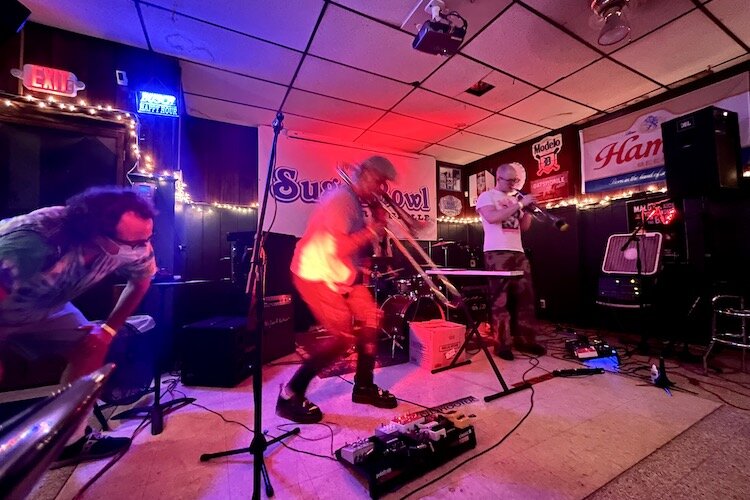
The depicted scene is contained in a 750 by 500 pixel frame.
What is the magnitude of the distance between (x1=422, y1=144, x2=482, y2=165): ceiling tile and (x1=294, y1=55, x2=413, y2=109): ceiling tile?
2163mm

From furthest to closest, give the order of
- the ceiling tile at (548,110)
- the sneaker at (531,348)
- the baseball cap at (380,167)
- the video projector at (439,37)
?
the ceiling tile at (548,110), the sneaker at (531,348), the video projector at (439,37), the baseball cap at (380,167)

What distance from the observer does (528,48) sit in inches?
142

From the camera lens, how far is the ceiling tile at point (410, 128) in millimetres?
5305

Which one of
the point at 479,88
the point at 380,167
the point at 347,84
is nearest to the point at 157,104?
the point at 347,84

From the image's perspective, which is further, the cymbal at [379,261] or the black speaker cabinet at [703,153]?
the cymbal at [379,261]

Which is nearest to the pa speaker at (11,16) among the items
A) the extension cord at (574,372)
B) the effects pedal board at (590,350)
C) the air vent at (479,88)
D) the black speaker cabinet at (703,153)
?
the air vent at (479,88)

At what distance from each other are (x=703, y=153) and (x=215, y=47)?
17.8ft

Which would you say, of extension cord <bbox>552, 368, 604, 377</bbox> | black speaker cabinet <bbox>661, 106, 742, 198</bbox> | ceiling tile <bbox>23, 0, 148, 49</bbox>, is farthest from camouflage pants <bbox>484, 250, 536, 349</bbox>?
ceiling tile <bbox>23, 0, 148, 49</bbox>

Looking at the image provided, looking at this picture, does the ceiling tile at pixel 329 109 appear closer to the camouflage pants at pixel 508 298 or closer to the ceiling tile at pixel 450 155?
the ceiling tile at pixel 450 155

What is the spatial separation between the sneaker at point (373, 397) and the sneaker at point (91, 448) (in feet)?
5.01

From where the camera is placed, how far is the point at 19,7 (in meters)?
2.31

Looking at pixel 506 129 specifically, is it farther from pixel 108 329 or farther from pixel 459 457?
pixel 108 329

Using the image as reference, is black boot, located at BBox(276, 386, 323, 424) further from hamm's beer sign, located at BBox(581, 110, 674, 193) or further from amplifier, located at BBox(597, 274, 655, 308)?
hamm's beer sign, located at BBox(581, 110, 674, 193)

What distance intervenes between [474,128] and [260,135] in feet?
12.1
